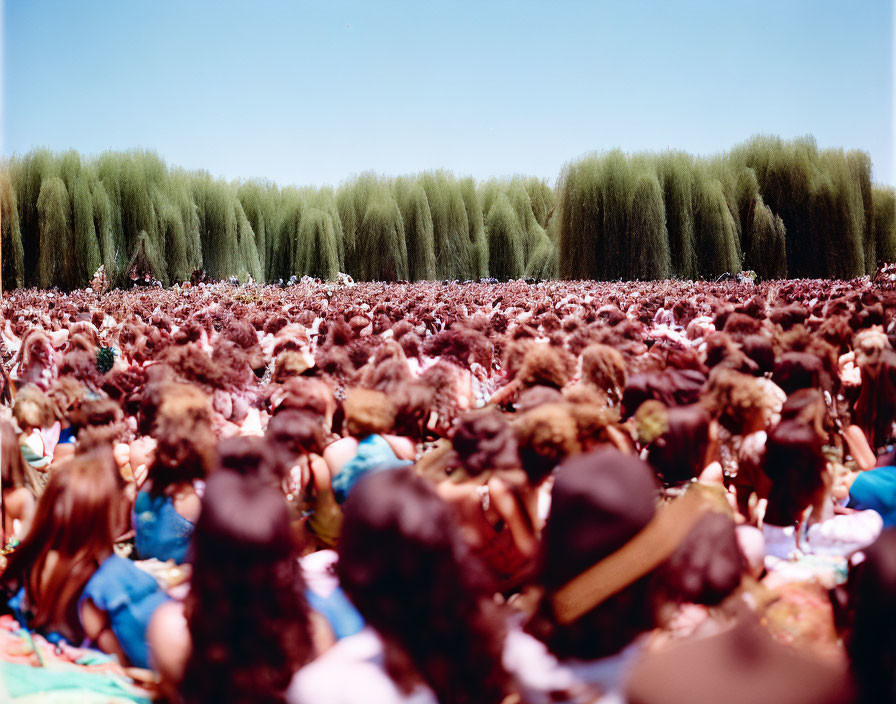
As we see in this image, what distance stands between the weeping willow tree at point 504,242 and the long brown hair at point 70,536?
41.6m

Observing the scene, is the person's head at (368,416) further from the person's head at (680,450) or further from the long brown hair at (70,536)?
the long brown hair at (70,536)

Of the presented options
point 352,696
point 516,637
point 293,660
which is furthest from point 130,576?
point 516,637

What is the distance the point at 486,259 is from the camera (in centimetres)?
4375

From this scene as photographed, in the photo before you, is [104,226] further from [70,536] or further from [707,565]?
[707,565]

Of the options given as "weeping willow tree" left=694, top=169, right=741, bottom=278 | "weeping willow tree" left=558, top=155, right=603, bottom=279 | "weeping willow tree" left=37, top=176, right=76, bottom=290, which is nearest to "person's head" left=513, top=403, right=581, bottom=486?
"weeping willow tree" left=558, top=155, right=603, bottom=279

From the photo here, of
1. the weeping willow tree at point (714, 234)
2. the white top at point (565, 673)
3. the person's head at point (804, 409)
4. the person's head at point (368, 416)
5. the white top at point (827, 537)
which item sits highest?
the weeping willow tree at point (714, 234)

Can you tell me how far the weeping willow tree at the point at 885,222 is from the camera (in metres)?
41.1

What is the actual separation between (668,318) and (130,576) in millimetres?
10957

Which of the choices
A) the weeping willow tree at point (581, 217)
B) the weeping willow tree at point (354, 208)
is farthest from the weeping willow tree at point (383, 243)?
the weeping willow tree at point (581, 217)

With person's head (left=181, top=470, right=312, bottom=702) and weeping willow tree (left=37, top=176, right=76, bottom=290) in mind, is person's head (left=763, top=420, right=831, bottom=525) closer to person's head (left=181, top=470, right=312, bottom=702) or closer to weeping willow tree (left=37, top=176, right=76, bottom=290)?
person's head (left=181, top=470, right=312, bottom=702)

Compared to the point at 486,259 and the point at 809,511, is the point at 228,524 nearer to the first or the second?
the point at 809,511

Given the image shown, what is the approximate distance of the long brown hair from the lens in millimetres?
2699

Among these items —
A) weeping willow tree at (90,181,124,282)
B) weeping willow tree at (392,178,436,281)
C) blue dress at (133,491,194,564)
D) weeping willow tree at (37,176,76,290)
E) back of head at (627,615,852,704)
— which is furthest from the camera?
weeping willow tree at (392,178,436,281)

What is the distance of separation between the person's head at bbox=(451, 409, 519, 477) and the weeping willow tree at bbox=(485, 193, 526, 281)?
40.7 m
